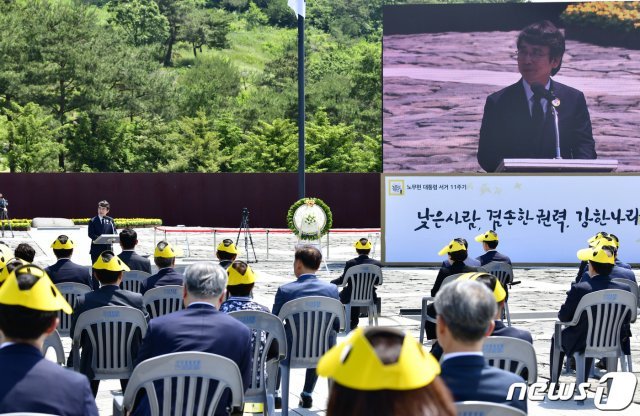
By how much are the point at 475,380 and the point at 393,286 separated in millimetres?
16684

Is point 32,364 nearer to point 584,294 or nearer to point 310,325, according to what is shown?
point 310,325

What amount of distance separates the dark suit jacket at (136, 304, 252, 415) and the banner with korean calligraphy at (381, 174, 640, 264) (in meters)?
19.9

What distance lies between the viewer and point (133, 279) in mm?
11891

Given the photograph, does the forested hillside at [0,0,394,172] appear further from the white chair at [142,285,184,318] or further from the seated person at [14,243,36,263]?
Result: the white chair at [142,285,184,318]

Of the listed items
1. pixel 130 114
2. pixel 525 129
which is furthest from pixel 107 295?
pixel 130 114

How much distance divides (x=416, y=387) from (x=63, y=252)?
29.7 feet

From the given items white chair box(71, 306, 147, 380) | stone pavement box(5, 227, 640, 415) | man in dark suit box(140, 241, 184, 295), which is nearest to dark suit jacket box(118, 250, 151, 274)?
stone pavement box(5, 227, 640, 415)

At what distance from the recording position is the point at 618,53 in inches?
1072

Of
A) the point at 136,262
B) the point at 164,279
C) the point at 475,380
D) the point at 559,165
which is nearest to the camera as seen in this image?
the point at 475,380

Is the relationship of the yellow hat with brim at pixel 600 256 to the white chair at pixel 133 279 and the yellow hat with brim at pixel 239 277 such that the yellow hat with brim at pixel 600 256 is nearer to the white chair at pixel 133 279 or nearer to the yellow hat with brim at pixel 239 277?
the yellow hat with brim at pixel 239 277

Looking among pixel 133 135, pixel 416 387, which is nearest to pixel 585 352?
pixel 416 387

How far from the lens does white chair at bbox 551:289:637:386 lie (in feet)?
30.3

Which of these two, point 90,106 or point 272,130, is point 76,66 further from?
point 272,130

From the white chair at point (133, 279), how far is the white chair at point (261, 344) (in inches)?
181
